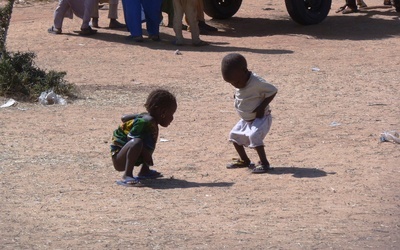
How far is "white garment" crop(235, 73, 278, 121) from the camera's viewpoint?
704 centimetres

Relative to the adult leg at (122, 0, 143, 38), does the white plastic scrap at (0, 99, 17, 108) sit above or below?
above

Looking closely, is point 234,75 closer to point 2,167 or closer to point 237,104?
point 237,104

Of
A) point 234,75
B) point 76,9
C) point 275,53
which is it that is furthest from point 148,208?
point 76,9

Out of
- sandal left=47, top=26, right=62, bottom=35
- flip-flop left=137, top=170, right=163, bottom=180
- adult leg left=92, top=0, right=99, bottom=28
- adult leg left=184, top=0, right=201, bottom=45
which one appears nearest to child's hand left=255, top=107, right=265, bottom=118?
flip-flop left=137, top=170, right=163, bottom=180

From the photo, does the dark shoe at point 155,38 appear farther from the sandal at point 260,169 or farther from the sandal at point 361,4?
the sandal at point 260,169

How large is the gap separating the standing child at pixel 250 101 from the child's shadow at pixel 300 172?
11 centimetres

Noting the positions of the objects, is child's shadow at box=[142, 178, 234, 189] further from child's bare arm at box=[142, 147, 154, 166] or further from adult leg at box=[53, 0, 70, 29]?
adult leg at box=[53, 0, 70, 29]

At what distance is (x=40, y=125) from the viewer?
28.7 ft

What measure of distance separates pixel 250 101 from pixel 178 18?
7037 mm

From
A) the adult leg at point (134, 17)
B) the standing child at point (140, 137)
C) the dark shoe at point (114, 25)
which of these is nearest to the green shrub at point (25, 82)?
the standing child at point (140, 137)

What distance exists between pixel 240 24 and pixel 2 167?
9.90 meters

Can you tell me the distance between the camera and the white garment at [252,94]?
23.1 feet

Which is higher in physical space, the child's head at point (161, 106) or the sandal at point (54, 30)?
the child's head at point (161, 106)

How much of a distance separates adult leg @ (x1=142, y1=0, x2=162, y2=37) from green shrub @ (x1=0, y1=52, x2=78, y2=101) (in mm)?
3864
